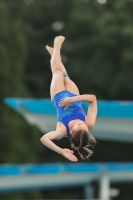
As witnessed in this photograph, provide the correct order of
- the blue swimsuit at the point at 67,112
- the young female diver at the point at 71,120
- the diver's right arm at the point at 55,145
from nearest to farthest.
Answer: the diver's right arm at the point at 55,145 → the young female diver at the point at 71,120 → the blue swimsuit at the point at 67,112

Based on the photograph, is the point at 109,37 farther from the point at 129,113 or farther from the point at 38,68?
the point at 129,113

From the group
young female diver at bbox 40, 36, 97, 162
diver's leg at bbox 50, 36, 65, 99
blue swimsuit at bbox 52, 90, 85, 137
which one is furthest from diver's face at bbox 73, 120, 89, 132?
diver's leg at bbox 50, 36, 65, 99

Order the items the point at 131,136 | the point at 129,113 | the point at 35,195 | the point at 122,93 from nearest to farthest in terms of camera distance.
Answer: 1. the point at 129,113
2. the point at 131,136
3. the point at 35,195
4. the point at 122,93

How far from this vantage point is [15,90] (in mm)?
21766

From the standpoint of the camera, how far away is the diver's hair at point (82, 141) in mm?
7246

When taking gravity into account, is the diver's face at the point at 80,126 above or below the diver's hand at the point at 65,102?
below

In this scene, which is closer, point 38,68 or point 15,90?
point 15,90

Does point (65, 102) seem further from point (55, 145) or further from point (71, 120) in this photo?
point (55, 145)

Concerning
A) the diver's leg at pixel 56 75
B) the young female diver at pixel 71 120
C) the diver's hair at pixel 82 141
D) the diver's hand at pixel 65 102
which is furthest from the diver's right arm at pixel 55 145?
the diver's leg at pixel 56 75

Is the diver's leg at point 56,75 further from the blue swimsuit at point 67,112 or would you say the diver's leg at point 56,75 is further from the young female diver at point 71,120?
the blue swimsuit at point 67,112

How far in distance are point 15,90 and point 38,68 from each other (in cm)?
235

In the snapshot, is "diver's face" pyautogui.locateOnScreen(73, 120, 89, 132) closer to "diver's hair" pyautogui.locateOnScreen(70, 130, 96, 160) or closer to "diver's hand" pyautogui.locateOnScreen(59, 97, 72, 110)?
"diver's hair" pyautogui.locateOnScreen(70, 130, 96, 160)

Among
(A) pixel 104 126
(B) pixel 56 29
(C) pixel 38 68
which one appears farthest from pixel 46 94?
(A) pixel 104 126

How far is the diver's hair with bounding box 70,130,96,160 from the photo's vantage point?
725cm
